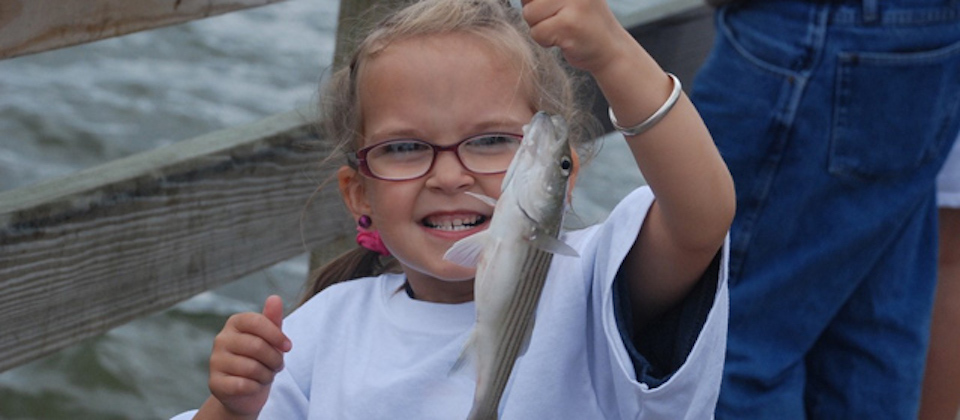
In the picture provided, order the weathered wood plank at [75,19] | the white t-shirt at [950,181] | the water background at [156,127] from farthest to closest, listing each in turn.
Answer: the water background at [156,127], the white t-shirt at [950,181], the weathered wood plank at [75,19]

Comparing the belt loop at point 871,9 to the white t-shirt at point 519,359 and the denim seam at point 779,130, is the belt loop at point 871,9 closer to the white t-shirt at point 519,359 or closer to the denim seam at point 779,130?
the denim seam at point 779,130

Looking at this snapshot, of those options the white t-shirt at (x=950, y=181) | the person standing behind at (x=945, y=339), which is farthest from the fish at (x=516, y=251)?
the person standing behind at (x=945, y=339)

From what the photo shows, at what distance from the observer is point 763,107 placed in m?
2.98

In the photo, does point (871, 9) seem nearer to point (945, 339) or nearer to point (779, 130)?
point (779, 130)

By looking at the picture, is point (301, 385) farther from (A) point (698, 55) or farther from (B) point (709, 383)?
(A) point (698, 55)

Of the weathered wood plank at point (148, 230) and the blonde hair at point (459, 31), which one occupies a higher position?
the blonde hair at point (459, 31)

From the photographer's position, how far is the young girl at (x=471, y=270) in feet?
5.93

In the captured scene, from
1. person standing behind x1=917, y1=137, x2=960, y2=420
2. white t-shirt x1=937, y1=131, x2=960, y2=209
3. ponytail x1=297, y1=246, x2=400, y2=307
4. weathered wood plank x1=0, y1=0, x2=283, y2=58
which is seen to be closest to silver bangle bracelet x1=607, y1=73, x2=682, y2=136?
ponytail x1=297, y1=246, x2=400, y2=307

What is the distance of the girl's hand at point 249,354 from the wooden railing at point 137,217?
2.53ft

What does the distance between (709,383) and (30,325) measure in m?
1.37

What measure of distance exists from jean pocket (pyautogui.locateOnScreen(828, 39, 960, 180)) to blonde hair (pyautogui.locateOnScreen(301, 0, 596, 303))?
0.78m

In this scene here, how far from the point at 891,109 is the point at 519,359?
1.24 m

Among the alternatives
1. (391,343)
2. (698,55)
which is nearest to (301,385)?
(391,343)

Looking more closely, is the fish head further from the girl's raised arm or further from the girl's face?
Result: the girl's face
